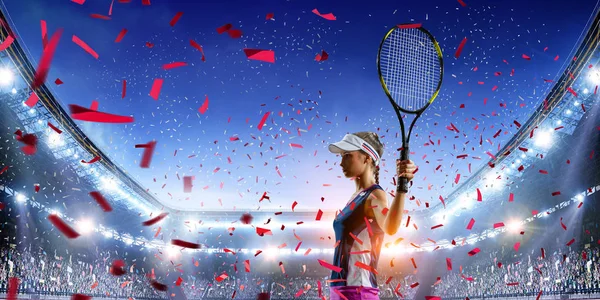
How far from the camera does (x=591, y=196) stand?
2136 cm

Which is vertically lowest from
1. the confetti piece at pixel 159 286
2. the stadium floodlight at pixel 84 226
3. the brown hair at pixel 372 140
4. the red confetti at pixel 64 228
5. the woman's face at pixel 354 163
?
the red confetti at pixel 64 228

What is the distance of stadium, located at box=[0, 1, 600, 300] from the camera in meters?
18.8

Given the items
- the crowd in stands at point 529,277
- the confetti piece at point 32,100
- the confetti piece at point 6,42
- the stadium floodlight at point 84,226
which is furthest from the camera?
the stadium floodlight at point 84,226

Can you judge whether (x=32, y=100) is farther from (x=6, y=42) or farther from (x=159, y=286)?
(x=159, y=286)

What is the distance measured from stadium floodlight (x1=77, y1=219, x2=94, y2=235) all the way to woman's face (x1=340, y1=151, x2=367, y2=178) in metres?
32.0

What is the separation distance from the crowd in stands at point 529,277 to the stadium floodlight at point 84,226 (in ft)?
90.6

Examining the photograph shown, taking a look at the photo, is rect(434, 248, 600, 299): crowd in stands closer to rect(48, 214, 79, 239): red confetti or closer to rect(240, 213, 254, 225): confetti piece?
rect(240, 213, 254, 225): confetti piece

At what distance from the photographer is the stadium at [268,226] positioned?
18.8 m

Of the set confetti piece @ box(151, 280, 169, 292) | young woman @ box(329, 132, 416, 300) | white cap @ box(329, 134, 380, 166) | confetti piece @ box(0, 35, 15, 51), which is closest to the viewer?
young woman @ box(329, 132, 416, 300)

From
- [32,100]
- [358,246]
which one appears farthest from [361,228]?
[32,100]

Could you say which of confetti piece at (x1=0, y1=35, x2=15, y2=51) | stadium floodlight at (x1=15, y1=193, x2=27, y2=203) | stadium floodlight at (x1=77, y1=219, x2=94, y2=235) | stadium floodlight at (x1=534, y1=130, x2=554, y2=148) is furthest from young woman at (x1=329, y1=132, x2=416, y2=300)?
stadium floodlight at (x1=77, y1=219, x2=94, y2=235)

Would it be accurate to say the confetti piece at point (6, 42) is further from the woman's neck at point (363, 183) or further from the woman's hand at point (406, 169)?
the woman's hand at point (406, 169)

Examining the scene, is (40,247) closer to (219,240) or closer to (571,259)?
(219,240)

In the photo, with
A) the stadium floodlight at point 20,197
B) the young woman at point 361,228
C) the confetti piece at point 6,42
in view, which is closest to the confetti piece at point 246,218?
the stadium floodlight at point 20,197
